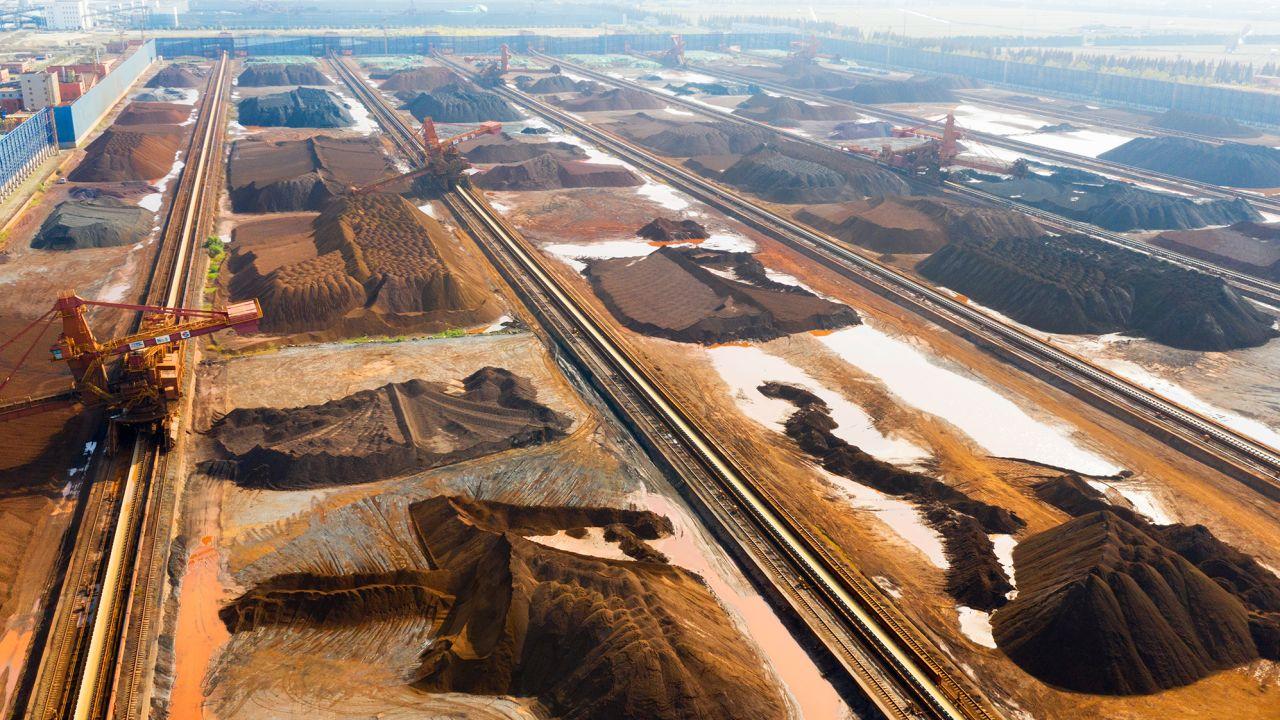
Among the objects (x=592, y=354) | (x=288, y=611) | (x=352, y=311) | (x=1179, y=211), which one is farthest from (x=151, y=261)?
(x=1179, y=211)

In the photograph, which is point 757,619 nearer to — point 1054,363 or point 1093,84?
point 1054,363

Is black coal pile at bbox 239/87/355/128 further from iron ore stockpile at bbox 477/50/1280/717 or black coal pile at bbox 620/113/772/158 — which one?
iron ore stockpile at bbox 477/50/1280/717

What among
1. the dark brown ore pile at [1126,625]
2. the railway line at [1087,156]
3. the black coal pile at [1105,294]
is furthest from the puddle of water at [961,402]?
the railway line at [1087,156]

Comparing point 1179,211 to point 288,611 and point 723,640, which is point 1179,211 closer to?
point 723,640

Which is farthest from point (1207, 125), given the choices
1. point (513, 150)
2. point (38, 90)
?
point (38, 90)

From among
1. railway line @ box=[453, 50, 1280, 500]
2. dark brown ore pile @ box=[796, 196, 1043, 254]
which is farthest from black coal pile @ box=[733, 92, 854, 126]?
dark brown ore pile @ box=[796, 196, 1043, 254]
